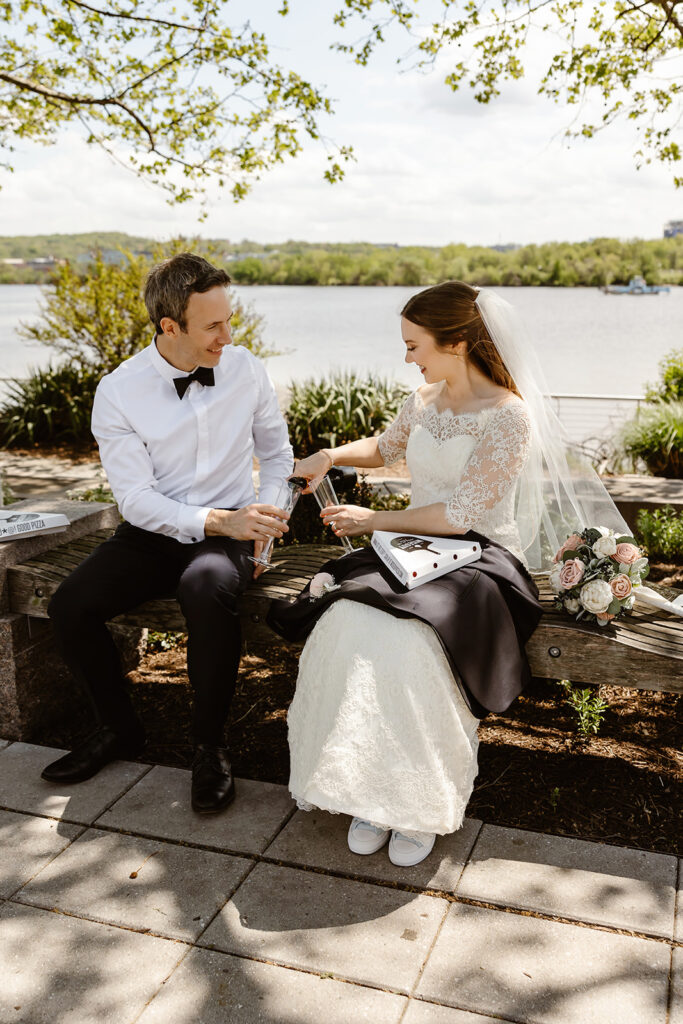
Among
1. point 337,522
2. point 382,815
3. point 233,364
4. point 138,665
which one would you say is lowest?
point 138,665

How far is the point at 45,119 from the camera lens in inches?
308

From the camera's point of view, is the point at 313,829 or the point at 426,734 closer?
the point at 426,734

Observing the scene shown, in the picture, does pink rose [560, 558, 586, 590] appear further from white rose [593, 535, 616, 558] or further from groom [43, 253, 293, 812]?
groom [43, 253, 293, 812]

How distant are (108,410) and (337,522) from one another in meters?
1.01

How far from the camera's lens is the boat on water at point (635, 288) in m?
19.3

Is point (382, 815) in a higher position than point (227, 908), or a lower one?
higher

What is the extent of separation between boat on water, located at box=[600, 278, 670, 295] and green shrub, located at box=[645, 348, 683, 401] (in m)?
11.5

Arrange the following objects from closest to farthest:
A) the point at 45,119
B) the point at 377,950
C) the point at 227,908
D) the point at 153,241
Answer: the point at 377,950 → the point at 227,908 → the point at 45,119 → the point at 153,241

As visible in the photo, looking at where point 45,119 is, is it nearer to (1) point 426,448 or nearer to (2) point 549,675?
(1) point 426,448

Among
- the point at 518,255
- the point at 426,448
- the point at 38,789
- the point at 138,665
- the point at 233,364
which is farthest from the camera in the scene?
the point at 518,255


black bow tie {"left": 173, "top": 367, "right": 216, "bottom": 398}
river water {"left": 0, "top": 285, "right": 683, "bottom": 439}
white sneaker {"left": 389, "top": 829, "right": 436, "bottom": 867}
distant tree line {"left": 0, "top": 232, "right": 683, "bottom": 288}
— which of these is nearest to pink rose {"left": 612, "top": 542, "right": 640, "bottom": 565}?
white sneaker {"left": 389, "top": 829, "right": 436, "bottom": 867}

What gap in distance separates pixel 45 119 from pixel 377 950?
796 centimetres

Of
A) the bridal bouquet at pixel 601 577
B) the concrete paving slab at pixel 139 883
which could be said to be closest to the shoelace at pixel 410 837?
the concrete paving slab at pixel 139 883

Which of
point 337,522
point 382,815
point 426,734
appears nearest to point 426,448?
point 337,522
